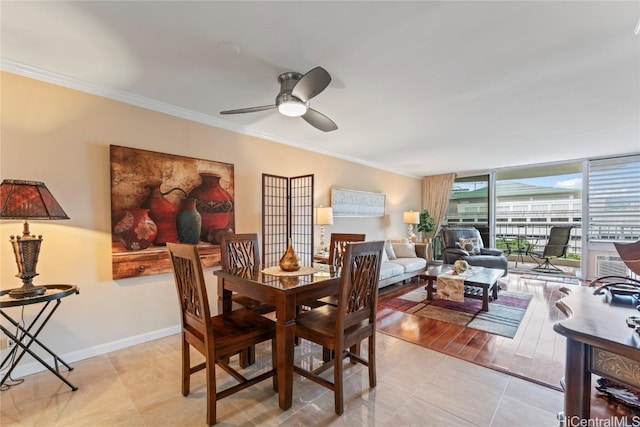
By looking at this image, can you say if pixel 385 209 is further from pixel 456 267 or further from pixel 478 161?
pixel 456 267

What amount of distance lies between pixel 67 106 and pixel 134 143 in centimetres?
Answer: 54

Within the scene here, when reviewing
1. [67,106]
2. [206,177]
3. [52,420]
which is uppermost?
[67,106]

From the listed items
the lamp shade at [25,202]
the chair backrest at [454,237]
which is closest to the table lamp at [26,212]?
the lamp shade at [25,202]

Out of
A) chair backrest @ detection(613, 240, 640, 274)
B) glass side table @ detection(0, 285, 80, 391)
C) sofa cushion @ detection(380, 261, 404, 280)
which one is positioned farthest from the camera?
sofa cushion @ detection(380, 261, 404, 280)

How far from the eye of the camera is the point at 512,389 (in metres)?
1.97

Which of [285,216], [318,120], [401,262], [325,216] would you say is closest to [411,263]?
[401,262]

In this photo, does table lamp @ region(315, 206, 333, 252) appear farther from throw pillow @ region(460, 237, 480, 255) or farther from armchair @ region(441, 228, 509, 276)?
throw pillow @ region(460, 237, 480, 255)

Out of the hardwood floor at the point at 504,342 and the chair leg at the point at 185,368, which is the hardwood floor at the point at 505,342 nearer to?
the hardwood floor at the point at 504,342

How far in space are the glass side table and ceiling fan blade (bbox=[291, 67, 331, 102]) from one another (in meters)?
2.26

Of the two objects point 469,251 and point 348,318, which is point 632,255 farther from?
point 469,251

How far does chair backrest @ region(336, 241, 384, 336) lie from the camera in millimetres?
1732

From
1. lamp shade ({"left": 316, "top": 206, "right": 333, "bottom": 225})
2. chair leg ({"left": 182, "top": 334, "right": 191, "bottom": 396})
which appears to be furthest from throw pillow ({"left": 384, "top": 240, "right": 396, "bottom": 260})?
chair leg ({"left": 182, "top": 334, "right": 191, "bottom": 396})

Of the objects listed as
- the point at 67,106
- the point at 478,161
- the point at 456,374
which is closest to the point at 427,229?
the point at 478,161

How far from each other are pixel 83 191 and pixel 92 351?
4.77 feet
